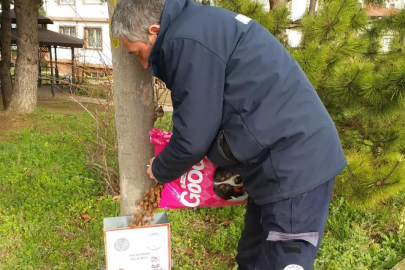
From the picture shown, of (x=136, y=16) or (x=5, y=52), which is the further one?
(x=5, y=52)

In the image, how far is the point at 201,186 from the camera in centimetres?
200

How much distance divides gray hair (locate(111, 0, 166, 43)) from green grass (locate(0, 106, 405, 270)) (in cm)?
183

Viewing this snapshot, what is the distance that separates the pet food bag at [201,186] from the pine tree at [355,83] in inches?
47.7

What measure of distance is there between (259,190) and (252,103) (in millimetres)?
435

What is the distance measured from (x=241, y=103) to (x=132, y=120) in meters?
0.79

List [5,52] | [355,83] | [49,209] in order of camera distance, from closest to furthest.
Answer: [355,83], [49,209], [5,52]

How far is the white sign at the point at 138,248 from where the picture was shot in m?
1.90

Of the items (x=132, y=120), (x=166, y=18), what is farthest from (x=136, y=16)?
(x=132, y=120)

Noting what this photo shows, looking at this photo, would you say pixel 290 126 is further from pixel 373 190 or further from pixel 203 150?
pixel 373 190

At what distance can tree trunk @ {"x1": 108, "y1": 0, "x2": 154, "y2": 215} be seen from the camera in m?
1.95

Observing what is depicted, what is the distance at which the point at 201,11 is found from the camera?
→ 1.50 meters

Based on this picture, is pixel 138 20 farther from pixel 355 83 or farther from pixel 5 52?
pixel 5 52

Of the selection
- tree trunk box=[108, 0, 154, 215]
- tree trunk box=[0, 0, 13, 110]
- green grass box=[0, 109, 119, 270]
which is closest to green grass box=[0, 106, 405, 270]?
green grass box=[0, 109, 119, 270]

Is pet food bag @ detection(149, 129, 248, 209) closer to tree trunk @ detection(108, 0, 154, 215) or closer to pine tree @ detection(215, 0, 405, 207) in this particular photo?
tree trunk @ detection(108, 0, 154, 215)
